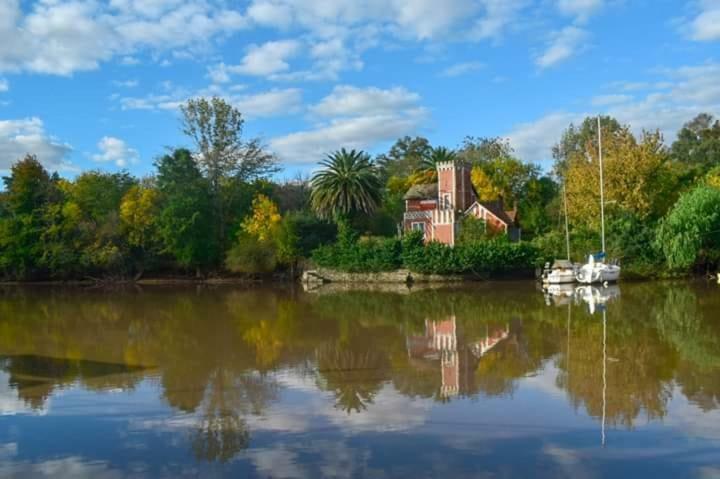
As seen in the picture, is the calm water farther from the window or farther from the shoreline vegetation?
the window

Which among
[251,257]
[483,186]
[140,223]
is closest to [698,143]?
[483,186]

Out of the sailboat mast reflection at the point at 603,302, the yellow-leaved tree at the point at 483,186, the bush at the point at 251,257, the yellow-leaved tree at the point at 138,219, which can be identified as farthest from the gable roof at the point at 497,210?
the yellow-leaved tree at the point at 138,219

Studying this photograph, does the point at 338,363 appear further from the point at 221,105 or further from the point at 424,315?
the point at 221,105

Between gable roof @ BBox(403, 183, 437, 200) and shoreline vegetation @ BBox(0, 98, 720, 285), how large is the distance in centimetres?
251

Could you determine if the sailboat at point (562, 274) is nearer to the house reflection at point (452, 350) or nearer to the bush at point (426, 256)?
the bush at point (426, 256)

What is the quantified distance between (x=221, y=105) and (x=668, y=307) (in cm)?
3485

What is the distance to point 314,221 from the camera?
148 feet

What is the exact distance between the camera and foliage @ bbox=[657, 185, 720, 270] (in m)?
33.3

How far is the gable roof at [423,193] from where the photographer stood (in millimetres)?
48781

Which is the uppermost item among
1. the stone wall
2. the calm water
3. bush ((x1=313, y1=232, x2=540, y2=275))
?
bush ((x1=313, y1=232, x2=540, y2=275))

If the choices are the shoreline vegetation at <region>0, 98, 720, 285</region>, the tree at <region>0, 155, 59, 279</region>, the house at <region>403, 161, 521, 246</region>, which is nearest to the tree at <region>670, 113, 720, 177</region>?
the shoreline vegetation at <region>0, 98, 720, 285</region>

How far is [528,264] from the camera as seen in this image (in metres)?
38.2

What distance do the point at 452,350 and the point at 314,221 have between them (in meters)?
30.6

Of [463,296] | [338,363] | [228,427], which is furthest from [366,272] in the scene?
[228,427]
